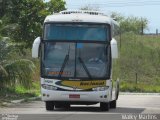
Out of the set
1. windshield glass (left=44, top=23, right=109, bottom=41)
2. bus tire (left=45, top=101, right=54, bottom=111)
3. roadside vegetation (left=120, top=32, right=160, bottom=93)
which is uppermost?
windshield glass (left=44, top=23, right=109, bottom=41)

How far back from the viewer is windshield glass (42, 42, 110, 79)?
75.2 feet

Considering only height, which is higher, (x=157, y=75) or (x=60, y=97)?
(x=60, y=97)

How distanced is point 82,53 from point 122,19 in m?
95.1

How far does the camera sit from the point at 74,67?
23.0 meters

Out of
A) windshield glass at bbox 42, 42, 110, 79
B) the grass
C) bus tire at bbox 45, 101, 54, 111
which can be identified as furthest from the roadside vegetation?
windshield glass at bbox 42, 42, 110, 79

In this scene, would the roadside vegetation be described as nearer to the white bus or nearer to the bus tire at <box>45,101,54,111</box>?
the bus tire at <box>45,101,54,111</box>

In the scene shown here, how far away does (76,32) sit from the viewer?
23438mm

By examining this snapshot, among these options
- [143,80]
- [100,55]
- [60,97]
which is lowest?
[143,80]

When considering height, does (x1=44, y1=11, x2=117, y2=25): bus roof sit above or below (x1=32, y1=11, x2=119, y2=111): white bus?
above

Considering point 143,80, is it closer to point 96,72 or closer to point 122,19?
point 96,72

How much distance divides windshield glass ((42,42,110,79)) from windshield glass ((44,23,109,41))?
0.26 meters

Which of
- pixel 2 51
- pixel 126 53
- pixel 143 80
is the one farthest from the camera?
pixel 126 53

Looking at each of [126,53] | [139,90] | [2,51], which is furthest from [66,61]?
[126,53]

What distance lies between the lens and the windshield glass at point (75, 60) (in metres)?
22.9
